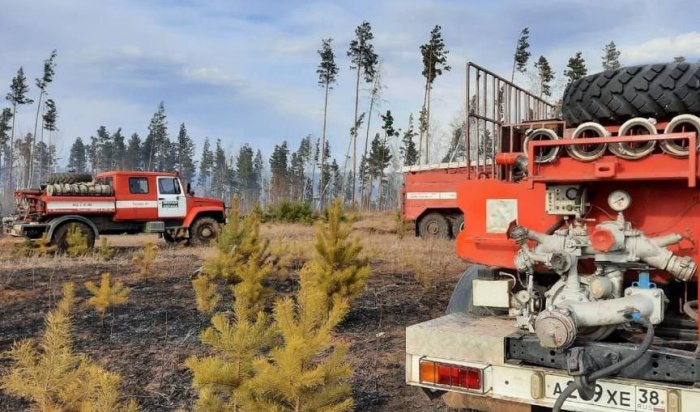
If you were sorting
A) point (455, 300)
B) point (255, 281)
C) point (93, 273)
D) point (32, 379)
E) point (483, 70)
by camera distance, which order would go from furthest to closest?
point (93, 273) → point (255, 281) → point (483, 70) → point (455, 300) → point (32, 379)

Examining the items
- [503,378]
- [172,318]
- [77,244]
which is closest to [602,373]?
[503,378]

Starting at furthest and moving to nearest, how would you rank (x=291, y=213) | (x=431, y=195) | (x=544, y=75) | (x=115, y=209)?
(x=544, y=75) < (x=291, y=213) < (x=431, y=195) < (x=115, y=209)

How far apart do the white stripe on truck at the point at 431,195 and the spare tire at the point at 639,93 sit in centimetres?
1526

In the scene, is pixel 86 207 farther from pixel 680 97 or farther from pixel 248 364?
pixel 680 97

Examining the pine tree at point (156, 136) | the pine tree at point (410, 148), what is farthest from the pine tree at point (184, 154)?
the pine tree at point (410, 148)

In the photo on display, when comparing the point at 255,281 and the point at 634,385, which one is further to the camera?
the point at 255,281

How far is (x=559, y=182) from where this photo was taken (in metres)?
3.04

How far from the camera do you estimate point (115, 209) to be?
49.2ft

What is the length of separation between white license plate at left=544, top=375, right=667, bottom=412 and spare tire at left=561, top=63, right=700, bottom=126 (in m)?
1.48

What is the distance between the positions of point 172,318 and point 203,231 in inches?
377

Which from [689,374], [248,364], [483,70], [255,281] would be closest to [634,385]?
[689,374]

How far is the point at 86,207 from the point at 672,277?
557 inches

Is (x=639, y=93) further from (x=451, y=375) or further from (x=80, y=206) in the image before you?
(x=80, y=206)

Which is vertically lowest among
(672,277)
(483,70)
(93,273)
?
(93,273)
